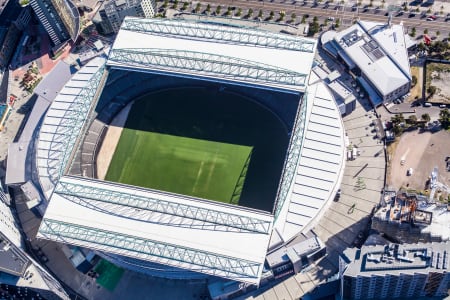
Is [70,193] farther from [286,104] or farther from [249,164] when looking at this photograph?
[286,104]

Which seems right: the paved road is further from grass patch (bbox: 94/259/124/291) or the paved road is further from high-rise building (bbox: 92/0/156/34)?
grass patch (bbox: 94/259/124/291)

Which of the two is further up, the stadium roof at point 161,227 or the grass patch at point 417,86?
the grass patch at point 417,86

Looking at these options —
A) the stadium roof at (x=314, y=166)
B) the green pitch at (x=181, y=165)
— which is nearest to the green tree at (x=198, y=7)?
the green pitch at (x=181, y=165)

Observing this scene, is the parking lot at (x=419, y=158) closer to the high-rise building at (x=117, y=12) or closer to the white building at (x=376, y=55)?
the white building at (x=376, y=55)

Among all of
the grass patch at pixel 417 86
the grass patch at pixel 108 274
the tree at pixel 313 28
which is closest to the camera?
the grass patch at pixel 108 274

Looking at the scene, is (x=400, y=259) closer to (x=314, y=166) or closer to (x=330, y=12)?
(x=314, y=166)

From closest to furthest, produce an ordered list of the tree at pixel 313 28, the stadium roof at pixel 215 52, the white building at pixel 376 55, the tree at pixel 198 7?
the stadium roof at pixel 215 52 → the white building at pixel 376 55 → the tree at pixel 313 28 → the tree at pixel 198 7

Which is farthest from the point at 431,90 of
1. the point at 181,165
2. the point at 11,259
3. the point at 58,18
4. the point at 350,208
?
the point at 11,259

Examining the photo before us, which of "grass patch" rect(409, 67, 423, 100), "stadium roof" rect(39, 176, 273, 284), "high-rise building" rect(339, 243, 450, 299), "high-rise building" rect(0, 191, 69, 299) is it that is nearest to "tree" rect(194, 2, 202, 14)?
"grass patch" rect(409, 67, 423, 100)
